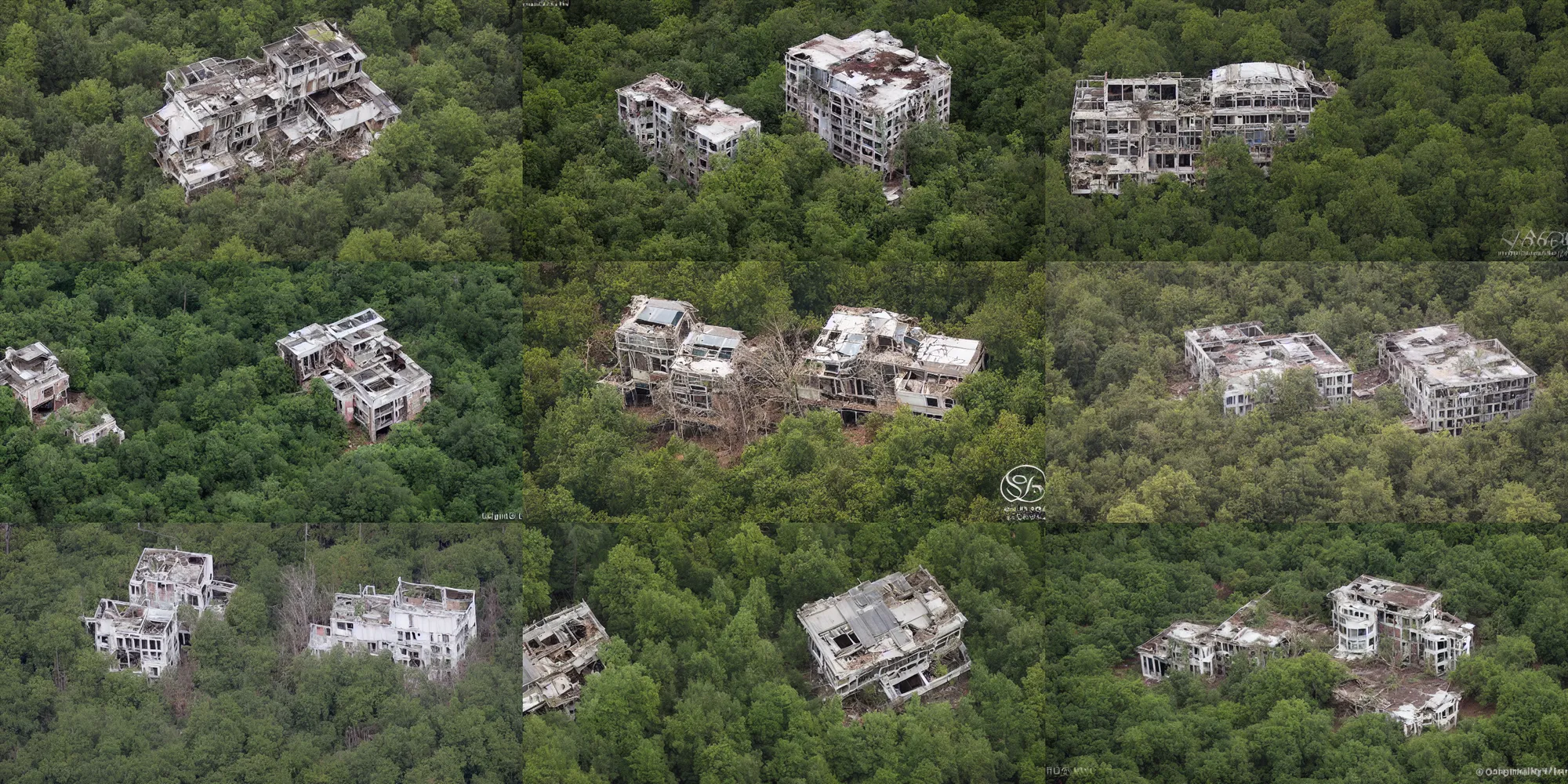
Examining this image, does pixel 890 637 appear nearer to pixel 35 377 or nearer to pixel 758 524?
pixel 758 524

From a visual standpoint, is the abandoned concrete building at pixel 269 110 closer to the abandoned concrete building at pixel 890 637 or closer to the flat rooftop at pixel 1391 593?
the abandoned concrete building at pixel 890 637

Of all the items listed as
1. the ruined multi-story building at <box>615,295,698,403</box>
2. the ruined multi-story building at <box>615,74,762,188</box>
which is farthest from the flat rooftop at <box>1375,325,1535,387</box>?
the ruined multi-story building at <box>615,74,762,188</box>

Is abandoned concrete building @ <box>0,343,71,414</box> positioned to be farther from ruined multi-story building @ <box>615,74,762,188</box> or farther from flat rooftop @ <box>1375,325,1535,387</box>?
flat rooftop @ <box>1375,325,1535,387</box>

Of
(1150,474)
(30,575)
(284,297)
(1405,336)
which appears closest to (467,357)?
(284,297)

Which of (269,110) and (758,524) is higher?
(269,110)

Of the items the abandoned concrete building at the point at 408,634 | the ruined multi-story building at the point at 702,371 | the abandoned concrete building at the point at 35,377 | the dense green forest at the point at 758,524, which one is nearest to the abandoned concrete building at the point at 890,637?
the dense green forest at the point at 758,524

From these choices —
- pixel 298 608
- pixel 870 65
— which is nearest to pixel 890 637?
pixel 298 608
